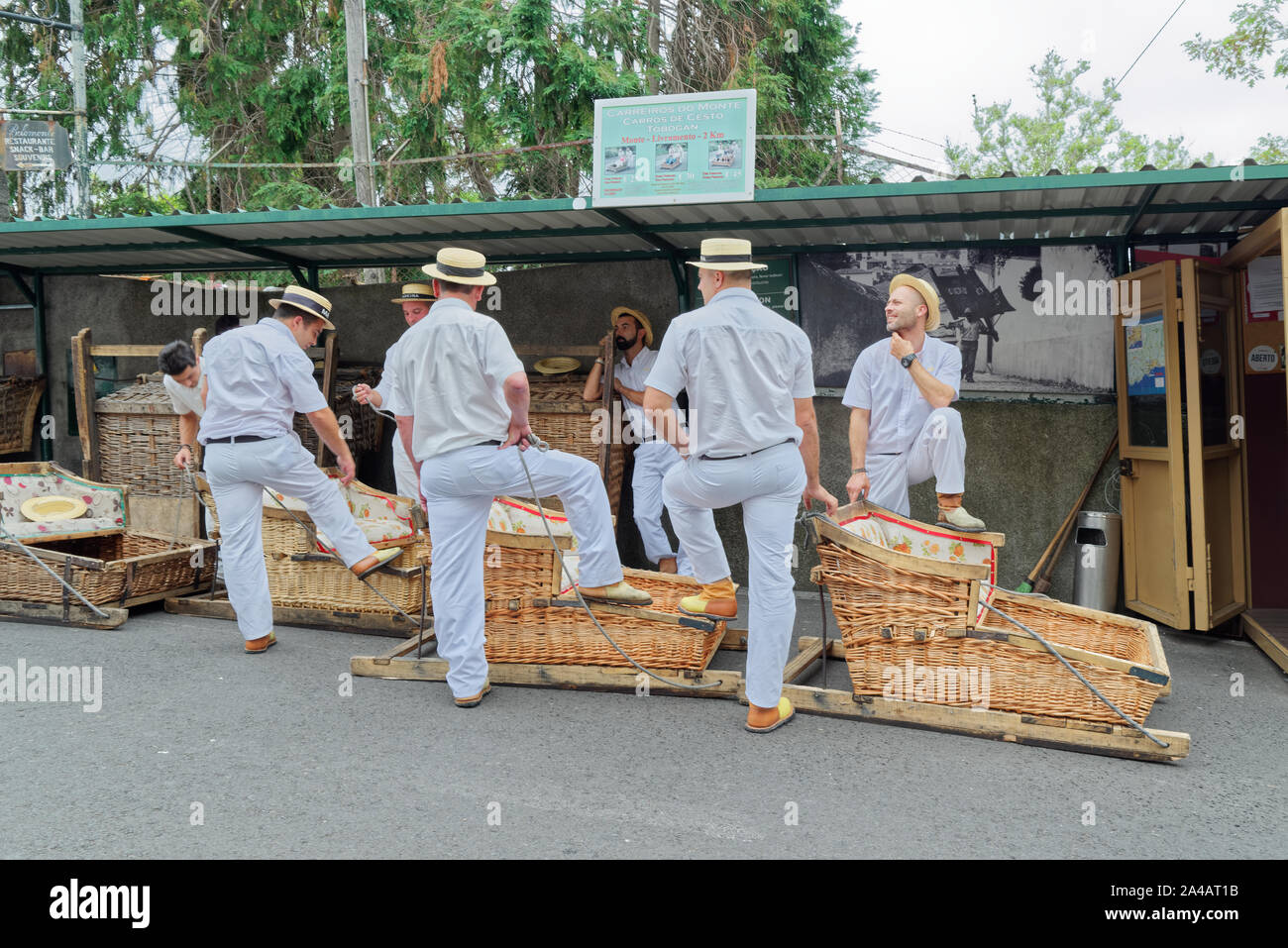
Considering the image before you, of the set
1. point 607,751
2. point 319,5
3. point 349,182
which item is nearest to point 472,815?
point 607,751

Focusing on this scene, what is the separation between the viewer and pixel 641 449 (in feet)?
26.7

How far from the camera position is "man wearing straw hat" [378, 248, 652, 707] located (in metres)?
5.02

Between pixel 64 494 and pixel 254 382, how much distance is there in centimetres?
291

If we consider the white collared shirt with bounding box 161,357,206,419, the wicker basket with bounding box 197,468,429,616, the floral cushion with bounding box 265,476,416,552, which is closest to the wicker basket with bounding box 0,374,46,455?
the white collared shirt with bounding box 161,357,206,419

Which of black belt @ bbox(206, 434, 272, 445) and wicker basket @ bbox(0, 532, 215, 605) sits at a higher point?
black belt @ bbox(206, 434, 272, 445)

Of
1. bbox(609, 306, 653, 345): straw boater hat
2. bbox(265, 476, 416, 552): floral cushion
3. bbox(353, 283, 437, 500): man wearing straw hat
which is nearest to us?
bbox(265, 476, 416, 552): floral cushion

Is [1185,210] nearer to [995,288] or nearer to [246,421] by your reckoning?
[995,288]

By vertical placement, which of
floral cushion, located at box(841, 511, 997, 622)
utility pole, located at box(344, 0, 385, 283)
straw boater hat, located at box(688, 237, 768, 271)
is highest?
utility pole, located at box(344, 0, 385, 283)

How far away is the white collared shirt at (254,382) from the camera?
6.00m

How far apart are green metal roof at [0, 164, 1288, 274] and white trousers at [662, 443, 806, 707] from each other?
2.55 metres

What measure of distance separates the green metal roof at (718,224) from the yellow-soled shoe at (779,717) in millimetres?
3291

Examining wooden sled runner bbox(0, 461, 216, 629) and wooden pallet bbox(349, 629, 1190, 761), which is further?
wooden sled runner bbox(0, 461, 216, 629)

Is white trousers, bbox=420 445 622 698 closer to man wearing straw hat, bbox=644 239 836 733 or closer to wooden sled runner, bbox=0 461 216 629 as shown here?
man wearing straw hat, bbox=644 239 836 733

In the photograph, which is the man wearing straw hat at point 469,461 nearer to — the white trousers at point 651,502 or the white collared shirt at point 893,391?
the white collared shirt at point 893,391
